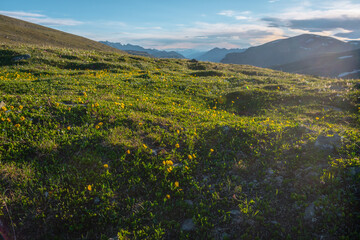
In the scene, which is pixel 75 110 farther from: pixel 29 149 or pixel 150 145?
pixel 150 145

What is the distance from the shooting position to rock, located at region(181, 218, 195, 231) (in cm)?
518

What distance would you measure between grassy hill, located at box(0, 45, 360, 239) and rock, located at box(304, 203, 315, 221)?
22 millimetres

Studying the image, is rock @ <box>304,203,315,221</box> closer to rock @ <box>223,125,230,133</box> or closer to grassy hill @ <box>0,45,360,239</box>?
grassy hill @ <box>0,45,360,239</box>

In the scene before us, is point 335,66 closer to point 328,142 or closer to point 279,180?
point 328,142

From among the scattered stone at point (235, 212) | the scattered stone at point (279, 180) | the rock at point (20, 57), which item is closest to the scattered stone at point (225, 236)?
the scattered stone at point (235, 212)

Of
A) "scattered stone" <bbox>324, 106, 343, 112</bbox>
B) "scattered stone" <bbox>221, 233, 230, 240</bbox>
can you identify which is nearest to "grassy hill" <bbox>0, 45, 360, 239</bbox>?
"scattered stone" <bbox>221, 233, 230, 240</bbox>

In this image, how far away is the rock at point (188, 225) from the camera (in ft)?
17.0

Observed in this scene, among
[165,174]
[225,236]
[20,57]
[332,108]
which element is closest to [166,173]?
[165,174]

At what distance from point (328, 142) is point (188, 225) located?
5.97 metres

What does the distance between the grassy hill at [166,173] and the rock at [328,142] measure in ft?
0.12

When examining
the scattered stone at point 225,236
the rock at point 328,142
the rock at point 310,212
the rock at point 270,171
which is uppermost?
the rock at point 328,142

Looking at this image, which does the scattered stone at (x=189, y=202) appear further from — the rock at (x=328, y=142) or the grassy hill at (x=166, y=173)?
the rock at (x=328, y=142)

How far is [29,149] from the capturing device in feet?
21.8

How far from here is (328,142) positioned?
7445mm
